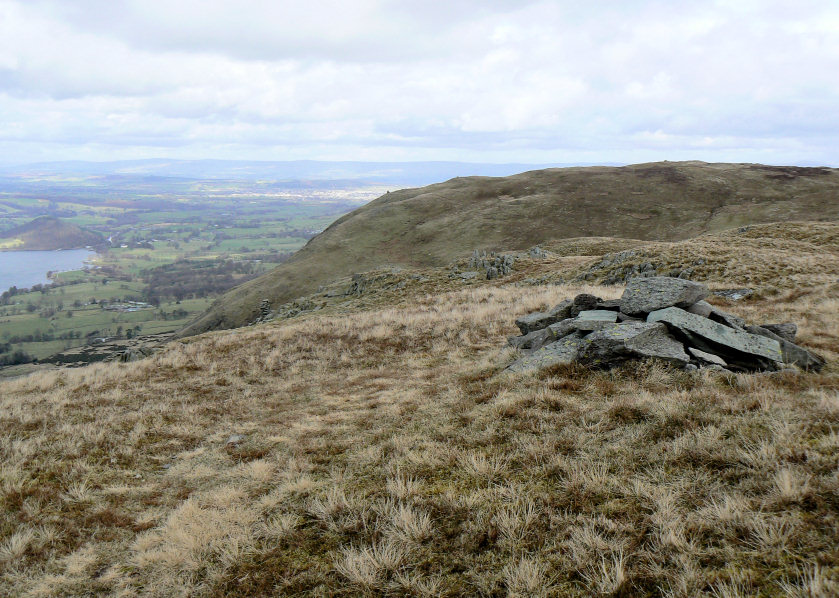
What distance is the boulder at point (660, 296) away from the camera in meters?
12.6

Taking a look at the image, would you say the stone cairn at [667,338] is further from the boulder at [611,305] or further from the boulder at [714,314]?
the boulder at [611,305]

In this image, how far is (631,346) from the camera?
10516 mm

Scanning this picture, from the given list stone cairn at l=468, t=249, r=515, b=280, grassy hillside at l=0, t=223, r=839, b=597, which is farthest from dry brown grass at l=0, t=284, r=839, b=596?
stone cairn at l=468, t=249, r=515, b=280

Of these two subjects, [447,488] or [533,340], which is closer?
[447,488]

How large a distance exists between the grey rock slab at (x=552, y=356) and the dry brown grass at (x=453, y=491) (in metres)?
0.79

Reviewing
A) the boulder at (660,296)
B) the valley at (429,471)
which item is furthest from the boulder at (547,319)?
the boulder at (660,296)

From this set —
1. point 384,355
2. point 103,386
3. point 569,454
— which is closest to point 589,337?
point 569,454

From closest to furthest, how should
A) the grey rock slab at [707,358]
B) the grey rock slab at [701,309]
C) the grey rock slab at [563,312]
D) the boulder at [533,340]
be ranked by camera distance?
the grey rock slab at [707,358] → the grey rock slab at [701,309] → the boulder at [533,340] → the grey rock slab at [563,312]

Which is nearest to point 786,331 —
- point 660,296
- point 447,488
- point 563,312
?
point 660,296

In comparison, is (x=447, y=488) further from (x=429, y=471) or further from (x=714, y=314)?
(x=714, y=314)

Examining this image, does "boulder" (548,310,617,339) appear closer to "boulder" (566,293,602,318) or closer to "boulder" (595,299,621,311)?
"boulder" (595,299,621,311)

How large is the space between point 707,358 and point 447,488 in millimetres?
7898

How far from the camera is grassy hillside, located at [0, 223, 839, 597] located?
444 cm

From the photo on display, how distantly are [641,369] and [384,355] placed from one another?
1087 centimetres
